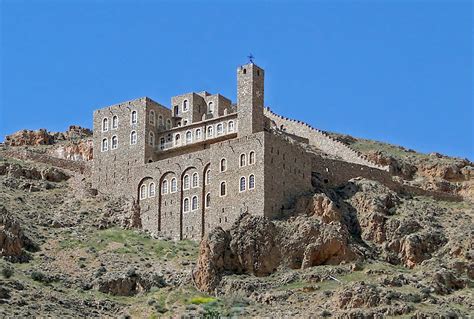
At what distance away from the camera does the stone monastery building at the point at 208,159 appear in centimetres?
13188

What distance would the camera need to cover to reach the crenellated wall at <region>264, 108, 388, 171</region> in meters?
151

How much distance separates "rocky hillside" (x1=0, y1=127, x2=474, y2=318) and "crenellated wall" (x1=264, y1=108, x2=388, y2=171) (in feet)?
32.0

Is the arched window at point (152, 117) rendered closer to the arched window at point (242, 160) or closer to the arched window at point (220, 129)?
the arched window at point (220, 129)

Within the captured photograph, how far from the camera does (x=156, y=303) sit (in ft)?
405

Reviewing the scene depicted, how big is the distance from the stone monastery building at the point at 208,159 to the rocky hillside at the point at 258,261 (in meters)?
1.93

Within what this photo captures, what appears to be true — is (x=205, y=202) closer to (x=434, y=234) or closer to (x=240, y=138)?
(x=240, y=138)

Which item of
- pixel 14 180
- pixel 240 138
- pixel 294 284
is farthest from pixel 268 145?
pixel 14 180

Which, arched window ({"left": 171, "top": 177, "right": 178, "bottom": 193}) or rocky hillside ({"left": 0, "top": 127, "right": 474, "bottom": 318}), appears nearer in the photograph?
rocky hillside ({"left": 0, "top": 127, "right": 474, "bottom": 318})

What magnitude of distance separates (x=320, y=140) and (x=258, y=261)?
33.2 m

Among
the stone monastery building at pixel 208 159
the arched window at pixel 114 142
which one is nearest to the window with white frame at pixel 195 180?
the stone monastery building at pixel 208 159

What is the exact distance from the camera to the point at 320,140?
157 metres

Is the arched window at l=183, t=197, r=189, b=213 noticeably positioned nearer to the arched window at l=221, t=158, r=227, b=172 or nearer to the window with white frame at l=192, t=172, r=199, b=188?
the window with white frame at l=192, t=172, r=199, b=188

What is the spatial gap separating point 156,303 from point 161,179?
21.7 metres

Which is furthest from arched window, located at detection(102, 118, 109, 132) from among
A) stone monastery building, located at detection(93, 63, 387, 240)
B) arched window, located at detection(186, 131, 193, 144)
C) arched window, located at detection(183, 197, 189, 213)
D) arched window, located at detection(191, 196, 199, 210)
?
arched window, located at detection(191, 196, 199, 210)
